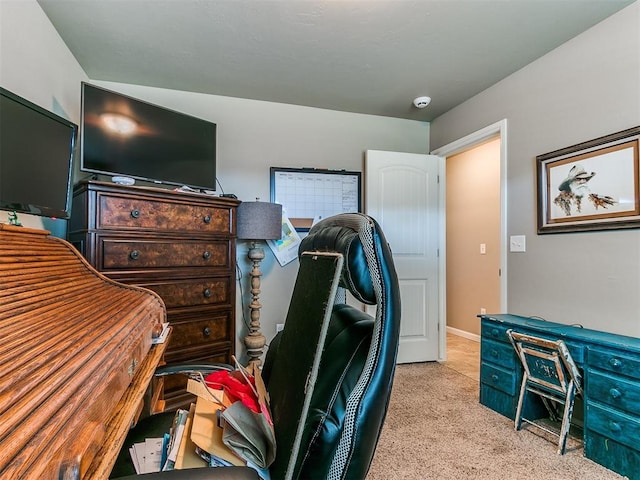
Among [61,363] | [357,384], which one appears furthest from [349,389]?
[61,363]

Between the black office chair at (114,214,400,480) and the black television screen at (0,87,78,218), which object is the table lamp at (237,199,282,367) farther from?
the black office chair at (114,214,400,480)

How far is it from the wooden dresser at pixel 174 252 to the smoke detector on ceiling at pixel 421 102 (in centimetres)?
188

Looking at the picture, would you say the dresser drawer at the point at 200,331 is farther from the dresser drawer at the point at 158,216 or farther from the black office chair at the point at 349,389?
the black office chair at the point at 349,389

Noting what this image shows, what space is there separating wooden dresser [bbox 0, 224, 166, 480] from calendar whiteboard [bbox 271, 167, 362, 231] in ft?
6.94

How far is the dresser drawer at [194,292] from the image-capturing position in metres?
1.97

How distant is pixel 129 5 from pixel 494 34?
6.90 ft

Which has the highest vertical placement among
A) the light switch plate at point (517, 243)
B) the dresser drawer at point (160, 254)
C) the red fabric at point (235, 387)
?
the light switch plate at point (517, 243)

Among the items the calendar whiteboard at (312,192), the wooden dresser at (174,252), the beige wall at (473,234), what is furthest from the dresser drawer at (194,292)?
the beige wall at (473,234)

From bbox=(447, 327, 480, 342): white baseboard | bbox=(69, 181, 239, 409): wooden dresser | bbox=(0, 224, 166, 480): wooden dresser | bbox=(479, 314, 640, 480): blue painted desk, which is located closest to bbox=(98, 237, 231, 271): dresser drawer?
bbox=(69, 181, 239, 409): wooden dresser

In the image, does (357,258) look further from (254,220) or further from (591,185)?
(591,185)

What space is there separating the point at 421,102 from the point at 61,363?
10.4 ft

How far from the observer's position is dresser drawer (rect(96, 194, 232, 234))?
179 centimetres

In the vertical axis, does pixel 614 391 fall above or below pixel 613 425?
above

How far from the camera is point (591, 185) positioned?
2.03 meters
